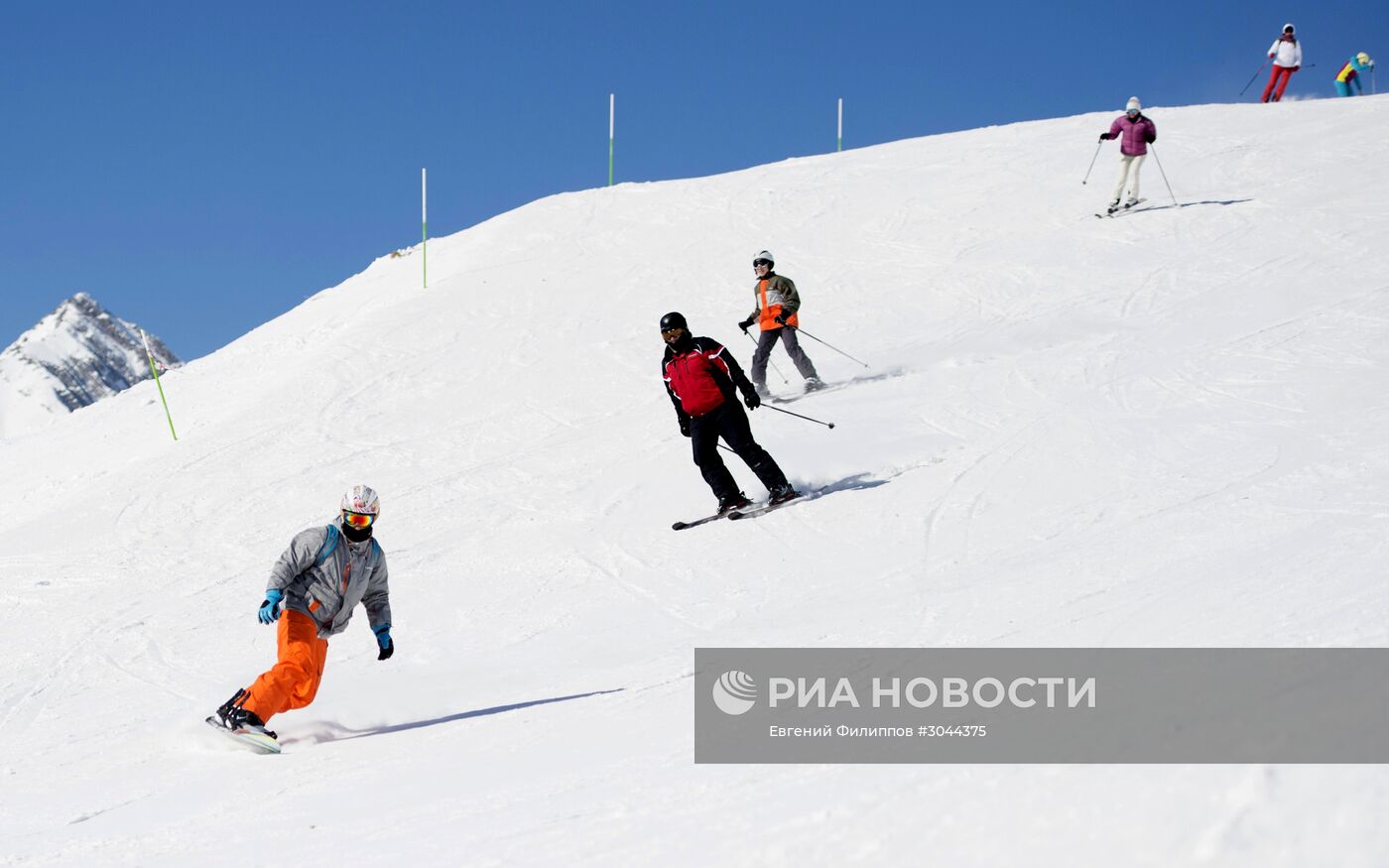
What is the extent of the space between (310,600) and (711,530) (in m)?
3.83

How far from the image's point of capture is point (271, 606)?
250 inches

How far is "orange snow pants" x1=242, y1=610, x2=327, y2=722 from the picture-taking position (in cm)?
635

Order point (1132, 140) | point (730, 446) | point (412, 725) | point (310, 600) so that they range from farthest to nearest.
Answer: point (1132, 140), point (730, 446), point (310, 600), point (412, 725)

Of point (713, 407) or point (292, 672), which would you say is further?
point (713, 407)

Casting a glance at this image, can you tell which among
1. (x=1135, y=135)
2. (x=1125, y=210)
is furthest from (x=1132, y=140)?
(x=1125, y=210)

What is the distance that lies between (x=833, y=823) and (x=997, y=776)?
528 millimetres

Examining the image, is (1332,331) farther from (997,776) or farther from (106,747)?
(106,747)

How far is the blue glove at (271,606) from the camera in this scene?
629cm

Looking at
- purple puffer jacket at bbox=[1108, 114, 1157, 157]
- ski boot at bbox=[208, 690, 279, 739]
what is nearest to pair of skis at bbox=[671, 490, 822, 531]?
ski boot at bbox=[208, 690, 279, 739]

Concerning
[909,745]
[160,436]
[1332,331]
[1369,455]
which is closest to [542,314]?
[160,436]

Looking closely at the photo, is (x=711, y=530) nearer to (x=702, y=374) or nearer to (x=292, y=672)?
(x=702, y=374)

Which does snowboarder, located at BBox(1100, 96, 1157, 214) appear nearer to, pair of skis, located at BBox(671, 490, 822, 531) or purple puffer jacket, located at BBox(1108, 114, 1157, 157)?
purple puffer jacket, located at BBox(1108, 114, 1157, 157)

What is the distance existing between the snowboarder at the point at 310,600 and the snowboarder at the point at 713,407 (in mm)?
3516

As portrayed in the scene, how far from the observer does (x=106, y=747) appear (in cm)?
669
